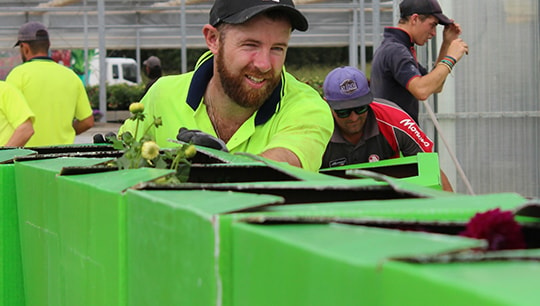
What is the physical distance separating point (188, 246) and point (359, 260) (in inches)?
22.3

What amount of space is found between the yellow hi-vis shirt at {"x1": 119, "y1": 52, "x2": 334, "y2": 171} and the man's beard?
52mm

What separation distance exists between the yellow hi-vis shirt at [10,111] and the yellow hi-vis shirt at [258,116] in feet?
9.21

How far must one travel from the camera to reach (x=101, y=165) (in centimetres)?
244

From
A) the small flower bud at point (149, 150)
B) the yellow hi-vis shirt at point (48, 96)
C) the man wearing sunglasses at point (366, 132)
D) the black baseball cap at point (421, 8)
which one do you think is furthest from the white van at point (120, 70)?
the small flower bud at point (149, 150)

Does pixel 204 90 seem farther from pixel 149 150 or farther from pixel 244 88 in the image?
pixel 149 150

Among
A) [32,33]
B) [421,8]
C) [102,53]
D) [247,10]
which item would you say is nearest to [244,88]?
[247,10]

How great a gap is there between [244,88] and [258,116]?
0.12 m

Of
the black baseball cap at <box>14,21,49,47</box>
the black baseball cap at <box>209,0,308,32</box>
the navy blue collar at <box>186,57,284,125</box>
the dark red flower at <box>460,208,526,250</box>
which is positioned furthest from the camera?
the black baseball cap at <box>14,21,49,47</box>

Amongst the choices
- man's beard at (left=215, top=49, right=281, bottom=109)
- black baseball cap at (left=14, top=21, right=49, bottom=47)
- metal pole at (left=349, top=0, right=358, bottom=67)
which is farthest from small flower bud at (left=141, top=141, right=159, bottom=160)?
metal pole at (left=349, top=0, right=358, bottom=67)

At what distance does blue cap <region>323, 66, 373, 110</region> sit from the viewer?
18.2 ft

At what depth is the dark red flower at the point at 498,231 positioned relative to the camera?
1165 mm

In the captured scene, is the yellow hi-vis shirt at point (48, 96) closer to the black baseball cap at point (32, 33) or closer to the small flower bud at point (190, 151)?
the black baseball cap at point (32, 33)

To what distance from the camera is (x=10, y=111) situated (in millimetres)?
6422

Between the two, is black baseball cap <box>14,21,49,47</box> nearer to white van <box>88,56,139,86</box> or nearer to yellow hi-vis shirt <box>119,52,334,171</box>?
yellow hi-vis shirt <box>119,52,334,171</box>
